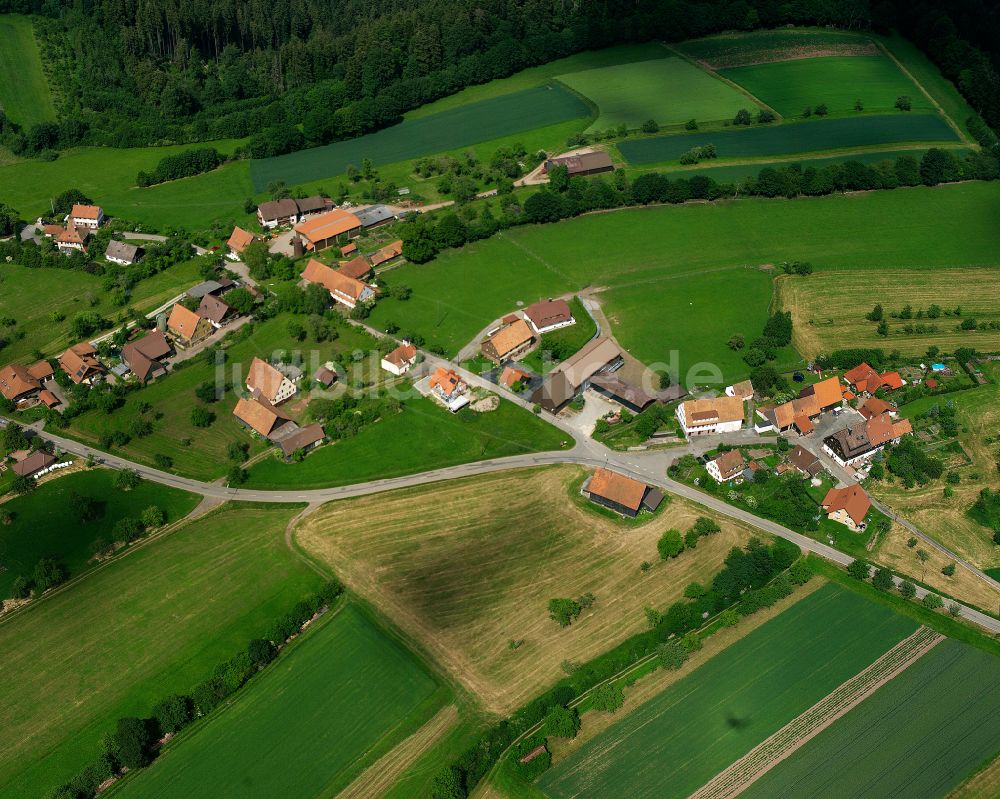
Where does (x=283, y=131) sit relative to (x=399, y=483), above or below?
above

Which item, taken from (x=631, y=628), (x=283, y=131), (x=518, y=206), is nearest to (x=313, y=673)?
(x=631, y=628)

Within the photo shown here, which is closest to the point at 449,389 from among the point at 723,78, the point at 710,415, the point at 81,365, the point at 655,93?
the point at 710,415

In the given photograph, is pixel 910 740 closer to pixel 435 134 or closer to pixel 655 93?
pixel 435 134

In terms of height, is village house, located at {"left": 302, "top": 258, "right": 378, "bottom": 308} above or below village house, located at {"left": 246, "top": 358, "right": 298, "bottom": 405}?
above

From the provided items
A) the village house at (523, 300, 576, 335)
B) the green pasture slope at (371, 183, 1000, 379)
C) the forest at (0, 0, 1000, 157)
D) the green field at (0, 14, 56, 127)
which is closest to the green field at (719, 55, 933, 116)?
the forest at (0, 0, 1000, 157)

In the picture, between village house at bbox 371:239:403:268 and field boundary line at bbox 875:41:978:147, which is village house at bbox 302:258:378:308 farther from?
field boundary line at bbox 875:41:978:147

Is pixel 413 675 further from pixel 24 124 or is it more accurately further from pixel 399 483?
pixel 24 124
